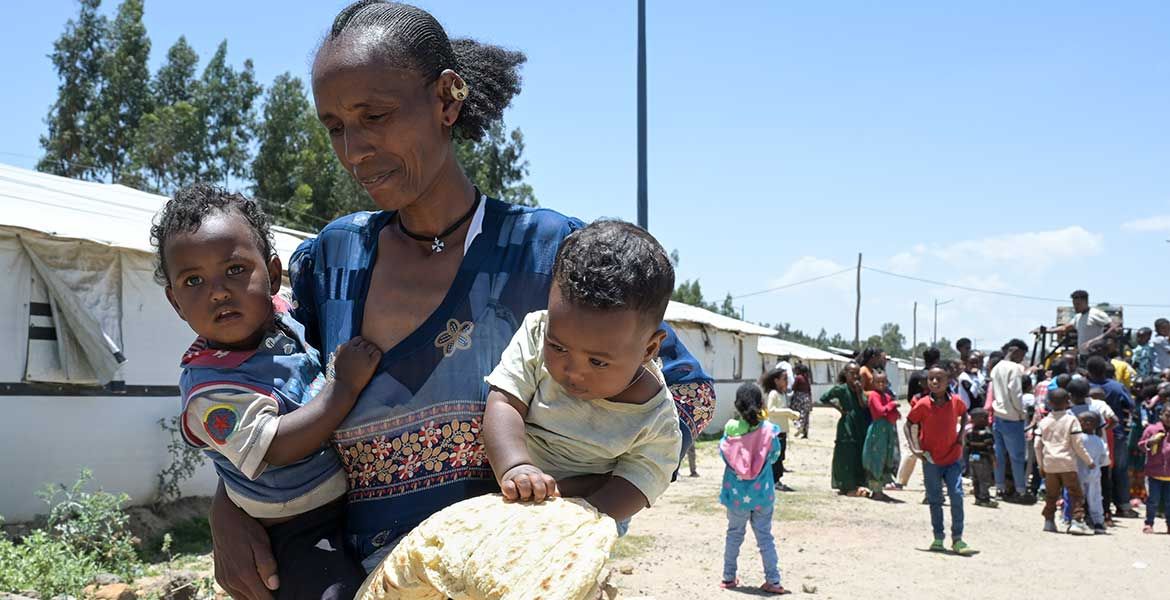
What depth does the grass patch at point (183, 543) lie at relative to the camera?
7.58 m

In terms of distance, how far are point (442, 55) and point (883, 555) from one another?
8.27 m

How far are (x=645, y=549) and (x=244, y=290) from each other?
7.63 meters

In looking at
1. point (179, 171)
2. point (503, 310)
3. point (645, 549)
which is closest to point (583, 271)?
point (503, 310)

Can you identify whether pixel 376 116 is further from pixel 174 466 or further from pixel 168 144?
pixel 168 144

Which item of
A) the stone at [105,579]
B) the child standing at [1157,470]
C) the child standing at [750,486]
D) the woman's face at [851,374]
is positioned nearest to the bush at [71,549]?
the stone at [105,579]

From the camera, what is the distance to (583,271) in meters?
1.67

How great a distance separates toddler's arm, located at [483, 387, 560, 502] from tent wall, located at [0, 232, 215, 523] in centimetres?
702

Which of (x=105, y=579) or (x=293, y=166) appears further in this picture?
(x=293, y=166)

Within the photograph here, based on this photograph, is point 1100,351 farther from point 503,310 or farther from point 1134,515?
point 503,310

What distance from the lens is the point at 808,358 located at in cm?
4178

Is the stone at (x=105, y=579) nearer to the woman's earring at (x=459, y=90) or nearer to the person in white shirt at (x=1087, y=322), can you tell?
the woman's earring at (x=459, y=90)

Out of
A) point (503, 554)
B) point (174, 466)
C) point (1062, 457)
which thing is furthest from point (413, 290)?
point (1062, 457)

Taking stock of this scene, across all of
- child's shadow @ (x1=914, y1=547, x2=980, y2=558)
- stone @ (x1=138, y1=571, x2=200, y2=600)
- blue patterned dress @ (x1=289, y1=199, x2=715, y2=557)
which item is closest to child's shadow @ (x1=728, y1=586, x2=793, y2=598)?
child's shadow @ (x1=914, y1=547, x2=980, y2=558)

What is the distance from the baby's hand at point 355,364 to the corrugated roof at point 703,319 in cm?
1661
